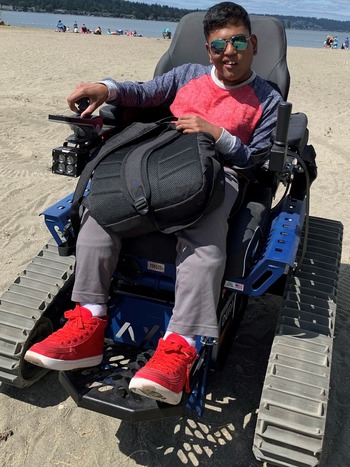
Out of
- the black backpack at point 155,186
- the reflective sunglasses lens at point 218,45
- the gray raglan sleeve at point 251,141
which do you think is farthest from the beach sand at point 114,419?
the reflective sunglasses lens at point 218,45

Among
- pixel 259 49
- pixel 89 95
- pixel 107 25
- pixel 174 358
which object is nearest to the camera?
pixel 174 358

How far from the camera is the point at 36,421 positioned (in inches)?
105

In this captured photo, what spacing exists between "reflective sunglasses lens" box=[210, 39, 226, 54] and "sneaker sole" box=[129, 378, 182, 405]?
1.69 metres

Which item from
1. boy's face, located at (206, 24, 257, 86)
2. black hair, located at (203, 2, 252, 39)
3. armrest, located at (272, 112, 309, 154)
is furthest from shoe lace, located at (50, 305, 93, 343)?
black hair, located at (203, 2, 252, 39)

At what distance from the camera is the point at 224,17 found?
2.71m

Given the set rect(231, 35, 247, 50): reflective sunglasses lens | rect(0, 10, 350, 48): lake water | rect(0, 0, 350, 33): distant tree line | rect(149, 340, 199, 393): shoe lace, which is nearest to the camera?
rect(149, 340, 199, 393): shoe lace

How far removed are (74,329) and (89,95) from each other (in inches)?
48.9

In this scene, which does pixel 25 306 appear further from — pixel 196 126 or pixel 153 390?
pixel 196 126

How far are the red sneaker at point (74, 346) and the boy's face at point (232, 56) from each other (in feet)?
4.75

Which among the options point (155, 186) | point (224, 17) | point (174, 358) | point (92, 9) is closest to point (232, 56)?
point (224, 17)

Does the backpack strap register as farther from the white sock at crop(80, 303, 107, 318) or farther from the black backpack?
the white sock at crop(80, 303, 107, 318)

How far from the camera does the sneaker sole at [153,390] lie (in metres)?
2.05

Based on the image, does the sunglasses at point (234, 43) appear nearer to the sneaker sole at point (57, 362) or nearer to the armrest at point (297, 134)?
the armrest at point (297, 134)

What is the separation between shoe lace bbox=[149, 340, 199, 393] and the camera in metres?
2.16
